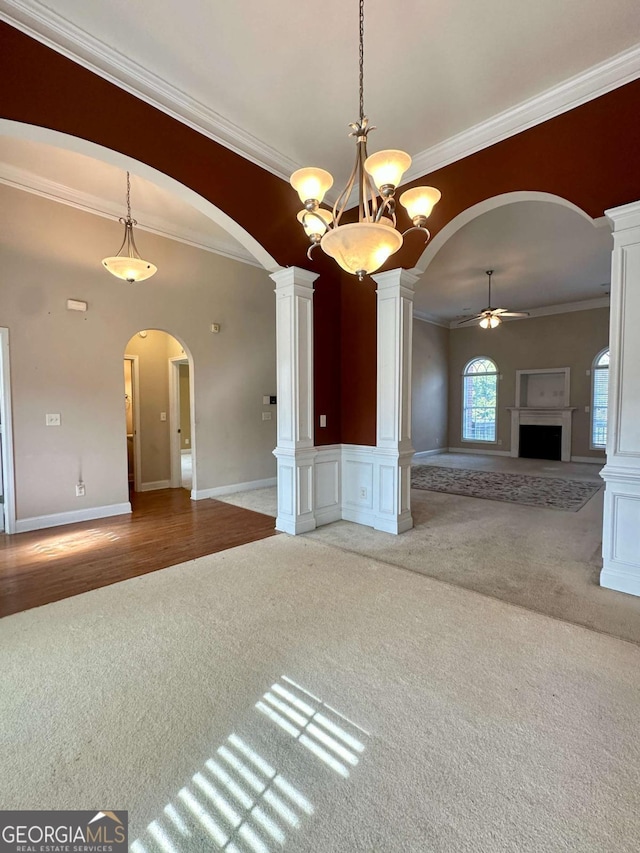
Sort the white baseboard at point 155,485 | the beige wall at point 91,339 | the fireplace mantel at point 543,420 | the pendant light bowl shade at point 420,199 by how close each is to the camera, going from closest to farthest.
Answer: the pendant light bowl shade at point 420,199 → the beige wall at point 91,339 → the white baseboard at point 155,485 → the fireplace mantel at point 543,420

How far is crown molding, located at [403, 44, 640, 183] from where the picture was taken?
101 inches

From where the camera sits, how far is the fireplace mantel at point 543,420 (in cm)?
898

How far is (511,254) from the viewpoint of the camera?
5.93 meters

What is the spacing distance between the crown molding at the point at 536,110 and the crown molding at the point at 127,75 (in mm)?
1449

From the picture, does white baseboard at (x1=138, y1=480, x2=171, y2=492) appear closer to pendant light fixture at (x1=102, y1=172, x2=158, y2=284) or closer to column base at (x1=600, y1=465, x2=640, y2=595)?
pendant light fixture at (x1=102, y1=172, x2=158, y2=284)

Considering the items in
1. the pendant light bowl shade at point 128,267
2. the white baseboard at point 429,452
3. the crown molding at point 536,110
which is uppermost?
the crown molding at point 536,110

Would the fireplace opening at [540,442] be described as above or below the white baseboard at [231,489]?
above

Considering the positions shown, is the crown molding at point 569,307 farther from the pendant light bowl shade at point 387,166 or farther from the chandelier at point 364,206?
the pendant light bowl shade at point 387,166

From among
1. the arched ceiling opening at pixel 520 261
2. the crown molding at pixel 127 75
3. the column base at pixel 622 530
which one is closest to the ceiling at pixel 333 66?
the crown molding at pixel 127 75

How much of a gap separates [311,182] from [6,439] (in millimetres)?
3971

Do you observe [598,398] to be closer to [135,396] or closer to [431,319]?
[431,319]

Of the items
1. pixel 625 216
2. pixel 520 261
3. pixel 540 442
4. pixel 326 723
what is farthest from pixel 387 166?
pixel 540 442

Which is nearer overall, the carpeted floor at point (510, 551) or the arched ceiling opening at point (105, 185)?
the carpeted floor at point (510, 551)

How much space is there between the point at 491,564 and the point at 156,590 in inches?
105
